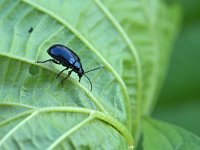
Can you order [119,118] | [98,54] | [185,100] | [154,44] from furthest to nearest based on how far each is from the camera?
[185,100] < [154,44] < [98,54] < [119,118]

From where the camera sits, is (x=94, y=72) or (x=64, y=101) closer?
(x=64, y=101)

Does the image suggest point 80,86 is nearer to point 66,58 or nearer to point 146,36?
point 66,58

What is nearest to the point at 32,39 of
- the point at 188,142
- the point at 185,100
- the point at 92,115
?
the point at 92,115

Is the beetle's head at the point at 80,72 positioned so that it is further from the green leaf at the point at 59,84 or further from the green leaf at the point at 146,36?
the green leaf at the point at 146,36

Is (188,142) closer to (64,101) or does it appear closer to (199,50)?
(64,101)

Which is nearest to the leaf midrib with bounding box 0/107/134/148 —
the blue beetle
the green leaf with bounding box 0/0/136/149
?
the green leaf with bounding box 0/0/136/149

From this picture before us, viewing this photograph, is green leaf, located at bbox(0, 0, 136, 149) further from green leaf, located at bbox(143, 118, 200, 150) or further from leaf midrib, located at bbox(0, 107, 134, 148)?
green leaf, located at bbox(143, 118, 200, 150)

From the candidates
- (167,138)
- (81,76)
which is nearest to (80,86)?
(81,76)
